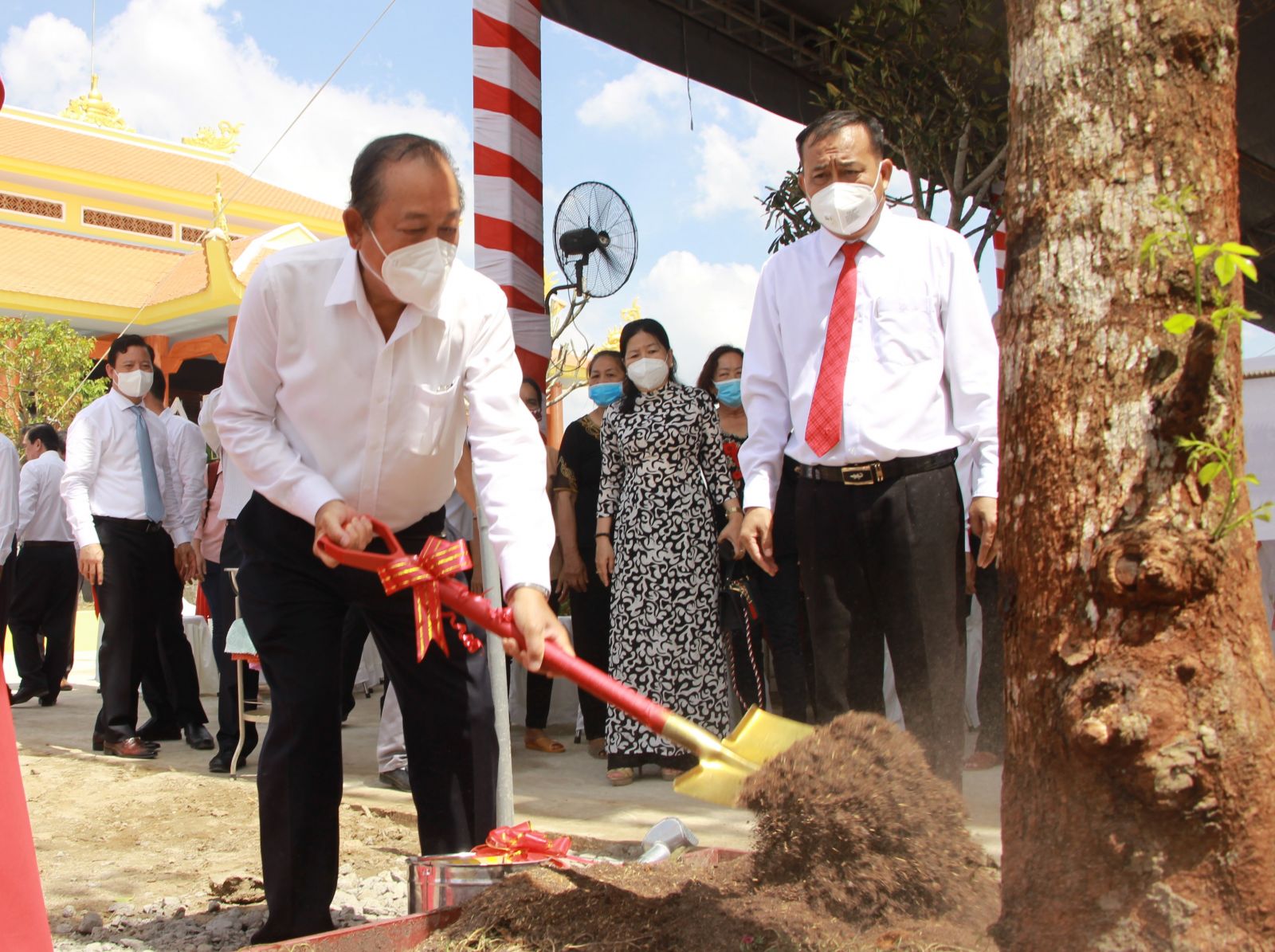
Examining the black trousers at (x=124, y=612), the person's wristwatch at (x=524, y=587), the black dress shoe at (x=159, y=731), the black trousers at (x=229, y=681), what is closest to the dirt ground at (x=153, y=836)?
the black trousers at (x=229, y=681)

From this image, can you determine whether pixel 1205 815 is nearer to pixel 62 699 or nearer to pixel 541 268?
pixel 541 268

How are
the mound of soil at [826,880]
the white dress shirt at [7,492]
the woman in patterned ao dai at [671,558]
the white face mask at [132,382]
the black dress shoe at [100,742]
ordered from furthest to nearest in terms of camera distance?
1. the white dress shirt at [7,492]
2. the white face mask at [132,382]
3. the black dress shoe at [100,742]
4. the woman in patterned ao dai at [671,558]
5. the mound of soil at [826,880]

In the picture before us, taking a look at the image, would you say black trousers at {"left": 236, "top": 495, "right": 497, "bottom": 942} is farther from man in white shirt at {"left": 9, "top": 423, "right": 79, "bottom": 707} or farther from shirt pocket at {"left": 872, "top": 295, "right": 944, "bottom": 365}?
man in white shirt at {"left": 9, "top": 423, "right": 79, "bottom": 707}

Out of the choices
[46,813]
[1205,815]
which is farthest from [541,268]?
[1205,815]

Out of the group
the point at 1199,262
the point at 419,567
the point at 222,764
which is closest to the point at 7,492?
the point at 222,764

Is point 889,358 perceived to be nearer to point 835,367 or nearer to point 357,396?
point 835,367

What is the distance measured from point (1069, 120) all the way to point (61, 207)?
80.6 feet

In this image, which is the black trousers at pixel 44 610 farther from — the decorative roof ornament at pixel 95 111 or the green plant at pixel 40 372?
the decorative roof ornament at pixel 95 111

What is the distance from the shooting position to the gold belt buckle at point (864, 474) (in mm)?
2691

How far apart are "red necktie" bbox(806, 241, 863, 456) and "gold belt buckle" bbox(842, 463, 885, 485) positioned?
7 centimetres

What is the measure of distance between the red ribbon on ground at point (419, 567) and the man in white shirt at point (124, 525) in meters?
3.88

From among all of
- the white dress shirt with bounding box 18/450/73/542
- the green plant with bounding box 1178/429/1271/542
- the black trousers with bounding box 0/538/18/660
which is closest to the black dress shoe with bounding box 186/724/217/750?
the black trousers with bounding box 0/538/18/660

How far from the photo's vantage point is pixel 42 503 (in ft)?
27.5

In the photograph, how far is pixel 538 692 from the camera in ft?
19.5
